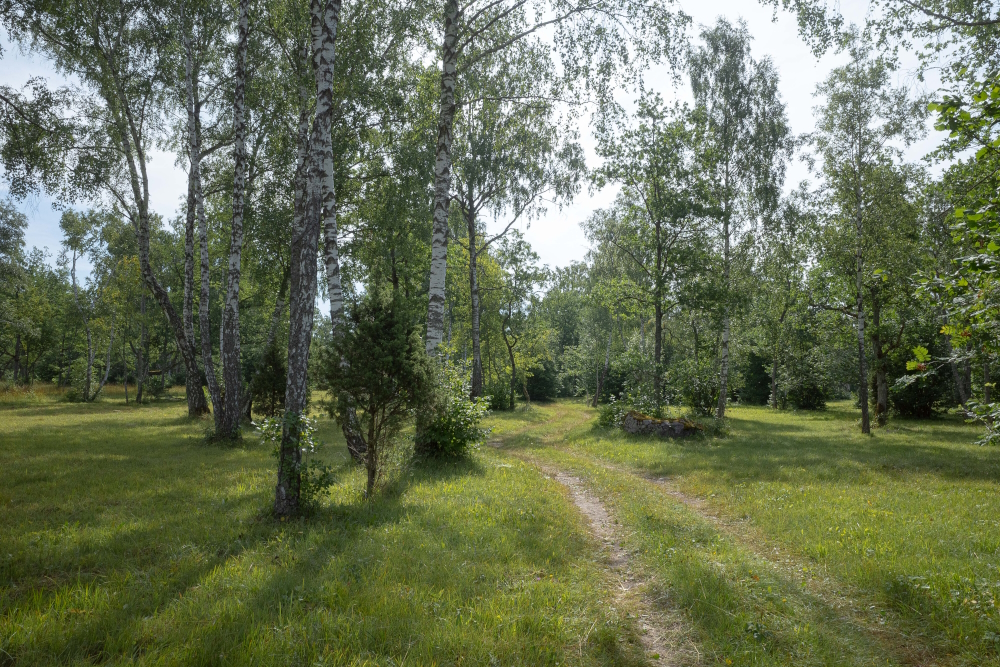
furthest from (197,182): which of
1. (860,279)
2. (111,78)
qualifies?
(860,279)

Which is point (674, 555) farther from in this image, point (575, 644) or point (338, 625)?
point (338, 625)

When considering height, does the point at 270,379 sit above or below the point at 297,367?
below

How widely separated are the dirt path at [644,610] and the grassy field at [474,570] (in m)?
0.10

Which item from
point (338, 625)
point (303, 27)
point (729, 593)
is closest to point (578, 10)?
point (303, 27)

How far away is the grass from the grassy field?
0.02 meters

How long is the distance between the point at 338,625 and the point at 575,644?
1.88 meters

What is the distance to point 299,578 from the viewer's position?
4.49 meters

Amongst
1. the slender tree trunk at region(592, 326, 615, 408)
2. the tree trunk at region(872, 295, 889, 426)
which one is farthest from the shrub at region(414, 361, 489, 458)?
the slender tree trunk at region(592, 326, 615, 408)

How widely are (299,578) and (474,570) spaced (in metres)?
1.67

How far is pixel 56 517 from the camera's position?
6.40m

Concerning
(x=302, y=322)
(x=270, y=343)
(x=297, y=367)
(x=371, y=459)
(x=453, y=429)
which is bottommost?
(x=371, y=459)

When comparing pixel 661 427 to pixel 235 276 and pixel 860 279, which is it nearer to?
pixel 860 279

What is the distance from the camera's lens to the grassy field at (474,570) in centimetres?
364

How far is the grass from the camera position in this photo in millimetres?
3479
